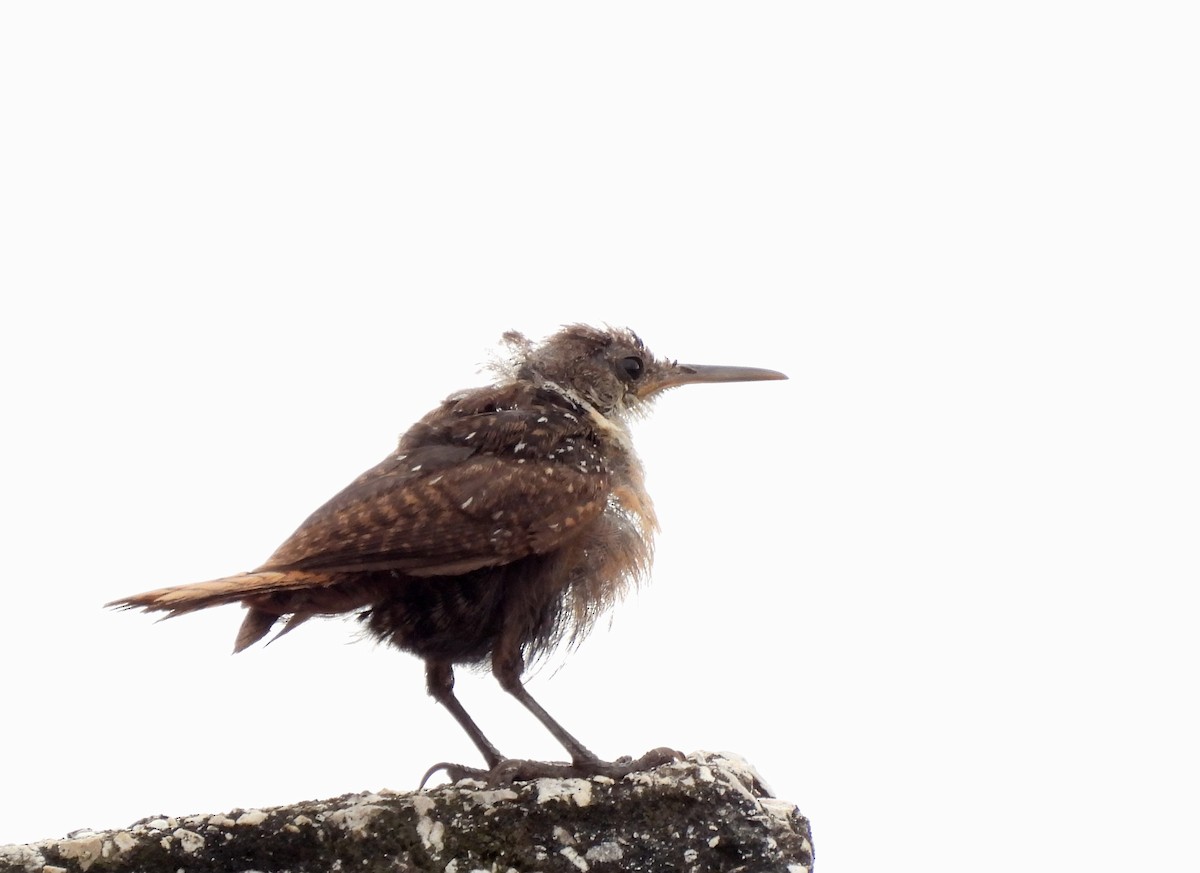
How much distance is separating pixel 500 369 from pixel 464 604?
112cm

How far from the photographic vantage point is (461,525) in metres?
4.19

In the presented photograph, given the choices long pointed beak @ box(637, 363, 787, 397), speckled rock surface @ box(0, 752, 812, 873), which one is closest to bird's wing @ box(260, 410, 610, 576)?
speckled rock surface @ box(0, 752, 812, 873)

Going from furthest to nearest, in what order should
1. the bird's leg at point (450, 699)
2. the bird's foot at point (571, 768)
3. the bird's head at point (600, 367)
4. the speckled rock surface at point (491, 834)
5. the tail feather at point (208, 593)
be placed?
the bird's head at point (600, 367) → the bird's leg at point (450, 699) → the bird's foot at point (571, 768) → the tail feather at point (208, 593) → the speckled rock surface at point (491, 834)

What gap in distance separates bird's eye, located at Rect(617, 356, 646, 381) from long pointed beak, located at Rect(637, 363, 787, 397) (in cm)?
6

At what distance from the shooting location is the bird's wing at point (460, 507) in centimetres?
413

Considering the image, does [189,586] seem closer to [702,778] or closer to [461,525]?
[461,525]

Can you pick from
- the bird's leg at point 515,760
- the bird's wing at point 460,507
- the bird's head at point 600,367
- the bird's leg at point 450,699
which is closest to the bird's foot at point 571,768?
the bird's leg at point 515,760

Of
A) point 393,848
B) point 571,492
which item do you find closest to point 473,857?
point 393,848

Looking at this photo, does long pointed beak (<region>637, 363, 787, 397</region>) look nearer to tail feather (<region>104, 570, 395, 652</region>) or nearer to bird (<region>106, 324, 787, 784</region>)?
bird (<region>106, 324, 787, 784</region>)

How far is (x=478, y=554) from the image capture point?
13.8 feet

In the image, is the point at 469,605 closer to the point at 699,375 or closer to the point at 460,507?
the point at 460,507

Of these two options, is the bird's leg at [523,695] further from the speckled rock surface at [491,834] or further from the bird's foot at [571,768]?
the speckled rock surface at [491,834]

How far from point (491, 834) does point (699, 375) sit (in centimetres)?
221

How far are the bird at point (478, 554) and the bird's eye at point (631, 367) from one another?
1.13ft
